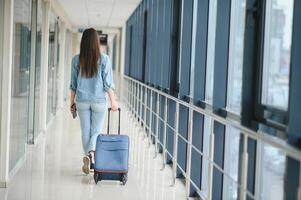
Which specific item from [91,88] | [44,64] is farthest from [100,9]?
[91,88]

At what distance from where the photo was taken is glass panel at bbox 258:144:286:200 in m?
3.16

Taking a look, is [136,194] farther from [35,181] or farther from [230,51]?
[230,51]

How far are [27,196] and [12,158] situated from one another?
3.73 ft

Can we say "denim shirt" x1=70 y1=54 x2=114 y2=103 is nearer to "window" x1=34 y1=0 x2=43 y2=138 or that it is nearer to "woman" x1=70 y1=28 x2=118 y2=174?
"woman" x1=70 y1=28 x2=118 y2=174

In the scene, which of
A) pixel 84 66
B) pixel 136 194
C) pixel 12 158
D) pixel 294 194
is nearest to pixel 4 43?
pixel 84 66

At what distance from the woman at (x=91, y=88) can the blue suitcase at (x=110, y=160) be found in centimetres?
35

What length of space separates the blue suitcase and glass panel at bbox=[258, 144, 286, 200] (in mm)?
2290

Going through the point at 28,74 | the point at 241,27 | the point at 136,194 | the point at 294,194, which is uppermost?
the point at 241,27

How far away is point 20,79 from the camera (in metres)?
6.59

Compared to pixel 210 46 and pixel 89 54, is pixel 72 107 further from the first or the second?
pixel 210 46

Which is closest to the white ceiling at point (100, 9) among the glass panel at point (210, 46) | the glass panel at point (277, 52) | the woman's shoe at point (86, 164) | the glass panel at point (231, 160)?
the glass panel at point (210, 46)

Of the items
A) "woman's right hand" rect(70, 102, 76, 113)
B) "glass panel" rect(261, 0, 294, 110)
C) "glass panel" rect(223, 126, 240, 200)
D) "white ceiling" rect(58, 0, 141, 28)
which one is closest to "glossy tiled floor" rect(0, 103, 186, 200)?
"woman's right hand" rect(70, 102, 76, 113)

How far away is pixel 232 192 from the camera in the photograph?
4.45m

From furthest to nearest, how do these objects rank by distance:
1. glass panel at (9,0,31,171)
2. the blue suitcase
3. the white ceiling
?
the white ceiling
glass panel at (9,0,31,171)
the blue suitcase
